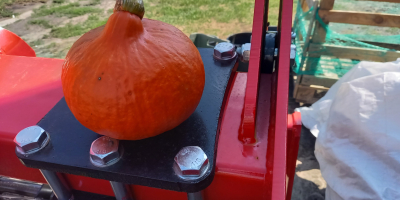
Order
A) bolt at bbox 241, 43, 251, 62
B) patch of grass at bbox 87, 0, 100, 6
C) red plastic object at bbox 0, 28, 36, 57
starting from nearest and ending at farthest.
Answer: bolt at bbox 241, 43, 251, 62, red plastic object at bbox 0, 28, 36, 57, patch of grass at bbox 87, 0, 100, 6

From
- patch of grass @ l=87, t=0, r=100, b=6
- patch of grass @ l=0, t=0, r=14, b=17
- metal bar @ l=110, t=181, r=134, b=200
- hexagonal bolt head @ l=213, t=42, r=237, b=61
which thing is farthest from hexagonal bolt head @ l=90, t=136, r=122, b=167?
patch of grass @ l=0, t=0, r=14, b=17

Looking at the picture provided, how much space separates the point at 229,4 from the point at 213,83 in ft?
17.9

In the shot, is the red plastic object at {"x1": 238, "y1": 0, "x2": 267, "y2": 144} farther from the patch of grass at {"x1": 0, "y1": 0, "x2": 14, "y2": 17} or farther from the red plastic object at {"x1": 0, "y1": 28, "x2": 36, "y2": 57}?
the patch of grass at {"x1": 0, "y1": 0, "x2": 14, "y2": 17}

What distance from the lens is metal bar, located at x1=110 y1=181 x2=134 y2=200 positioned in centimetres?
84

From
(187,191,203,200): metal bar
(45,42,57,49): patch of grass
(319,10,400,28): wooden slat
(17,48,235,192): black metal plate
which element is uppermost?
(319,10,400,28): wooden slat

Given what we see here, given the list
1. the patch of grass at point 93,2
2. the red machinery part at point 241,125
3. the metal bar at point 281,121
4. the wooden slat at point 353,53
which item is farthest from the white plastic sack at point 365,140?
the patch of grass at point 93,2

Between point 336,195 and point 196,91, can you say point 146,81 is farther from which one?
point 336,195

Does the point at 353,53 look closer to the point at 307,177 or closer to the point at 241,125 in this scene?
the point at 307,177

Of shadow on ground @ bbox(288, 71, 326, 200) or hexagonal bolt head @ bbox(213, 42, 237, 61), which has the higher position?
hexagonal bolt head @ bbox(213, 42, 237, 61)

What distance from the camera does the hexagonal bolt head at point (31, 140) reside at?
30.2 inches

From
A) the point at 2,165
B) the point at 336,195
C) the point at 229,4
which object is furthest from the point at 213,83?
the point at 229,4

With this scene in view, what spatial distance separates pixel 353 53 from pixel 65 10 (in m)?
5.85

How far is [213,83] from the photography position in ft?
3.22

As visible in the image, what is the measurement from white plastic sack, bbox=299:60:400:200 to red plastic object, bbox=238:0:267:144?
1231 mm
